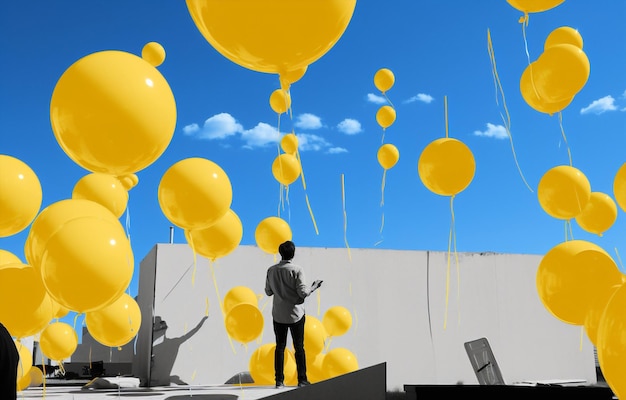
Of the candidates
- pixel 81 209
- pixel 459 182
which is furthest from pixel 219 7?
pixel 459 182

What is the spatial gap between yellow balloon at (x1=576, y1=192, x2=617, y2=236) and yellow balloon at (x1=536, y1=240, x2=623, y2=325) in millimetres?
1409

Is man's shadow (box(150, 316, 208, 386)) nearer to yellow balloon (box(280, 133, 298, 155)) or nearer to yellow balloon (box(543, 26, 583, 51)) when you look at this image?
yellow balloon (box(280, 133, 298, 155))

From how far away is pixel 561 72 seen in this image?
140 inches

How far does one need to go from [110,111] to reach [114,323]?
195 cm

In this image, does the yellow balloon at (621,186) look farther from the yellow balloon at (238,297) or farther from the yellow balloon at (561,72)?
the yellow balloon at (238,297)

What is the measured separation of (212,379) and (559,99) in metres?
4.95

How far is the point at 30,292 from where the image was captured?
2.87 meters

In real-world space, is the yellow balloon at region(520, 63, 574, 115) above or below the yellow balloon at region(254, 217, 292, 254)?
above

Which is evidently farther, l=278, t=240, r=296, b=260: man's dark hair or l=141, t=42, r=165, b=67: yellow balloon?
l=141, t=42, r=165, b=67: yellow balloon

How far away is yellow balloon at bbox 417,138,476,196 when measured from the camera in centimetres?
393

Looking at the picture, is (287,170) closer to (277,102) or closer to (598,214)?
(277,102)

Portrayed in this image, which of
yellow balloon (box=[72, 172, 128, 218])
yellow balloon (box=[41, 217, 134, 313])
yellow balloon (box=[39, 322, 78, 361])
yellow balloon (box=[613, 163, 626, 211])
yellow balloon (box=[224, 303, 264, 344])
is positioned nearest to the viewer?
yellow balloon (box=[41, 217, 134, 313])

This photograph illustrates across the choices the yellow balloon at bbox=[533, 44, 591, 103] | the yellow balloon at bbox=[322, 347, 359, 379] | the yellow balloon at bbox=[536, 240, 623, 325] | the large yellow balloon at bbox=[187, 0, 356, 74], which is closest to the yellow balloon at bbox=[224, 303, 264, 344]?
the yellow balloon at bbox=[322, 347, 359, 379]

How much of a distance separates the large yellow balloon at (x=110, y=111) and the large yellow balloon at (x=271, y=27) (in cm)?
59
